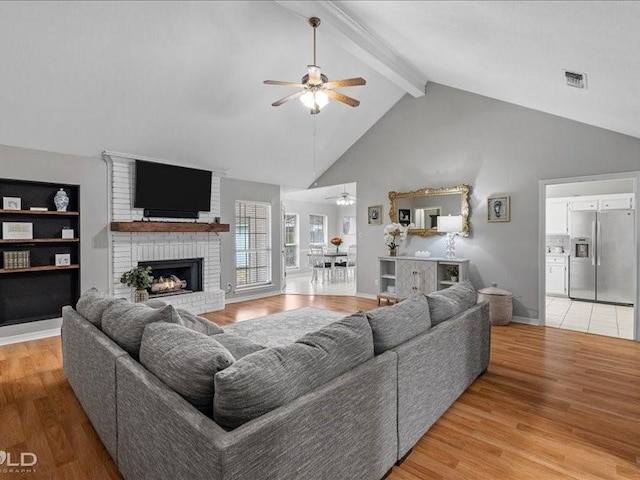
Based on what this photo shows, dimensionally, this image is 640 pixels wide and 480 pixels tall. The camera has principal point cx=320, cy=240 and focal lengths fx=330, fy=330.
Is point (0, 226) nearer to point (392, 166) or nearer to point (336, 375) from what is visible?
point (336, 375)

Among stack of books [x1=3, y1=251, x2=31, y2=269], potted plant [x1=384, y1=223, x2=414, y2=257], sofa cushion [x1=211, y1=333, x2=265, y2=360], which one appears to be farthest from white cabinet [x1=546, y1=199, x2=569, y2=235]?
stack of books [x1=3, y1=251, x2=31, y2=269]

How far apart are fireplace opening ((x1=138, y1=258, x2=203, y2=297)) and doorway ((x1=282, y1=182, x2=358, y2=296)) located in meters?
2.33

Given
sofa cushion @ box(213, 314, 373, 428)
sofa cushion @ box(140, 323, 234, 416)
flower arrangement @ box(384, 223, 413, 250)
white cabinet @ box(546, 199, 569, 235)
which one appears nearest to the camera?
Result: sofa cushion @ box(213, 314, 373, 428)

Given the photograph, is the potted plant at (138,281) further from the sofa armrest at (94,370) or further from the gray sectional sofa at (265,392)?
the gray sectional sofa at (265,392)

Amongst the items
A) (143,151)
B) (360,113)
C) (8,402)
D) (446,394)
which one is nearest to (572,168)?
(360,113)

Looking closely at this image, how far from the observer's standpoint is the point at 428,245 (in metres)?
6.04

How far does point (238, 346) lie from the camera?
2.37 metres

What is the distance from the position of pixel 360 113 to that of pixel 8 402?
6035mm

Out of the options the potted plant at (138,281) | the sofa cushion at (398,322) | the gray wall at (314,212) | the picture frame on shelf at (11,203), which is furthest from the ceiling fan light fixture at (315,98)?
the gray wall at (314,212)

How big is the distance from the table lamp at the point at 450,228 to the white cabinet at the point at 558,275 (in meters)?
2.75

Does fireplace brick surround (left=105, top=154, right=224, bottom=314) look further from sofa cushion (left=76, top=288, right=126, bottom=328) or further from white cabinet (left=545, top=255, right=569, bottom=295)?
white cabinet (left=545, top=255, right=569, bottom=295)

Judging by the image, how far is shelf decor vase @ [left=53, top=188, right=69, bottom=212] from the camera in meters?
4.38

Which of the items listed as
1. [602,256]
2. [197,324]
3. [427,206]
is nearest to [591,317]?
[602,256]

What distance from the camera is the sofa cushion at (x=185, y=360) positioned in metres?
1.30
